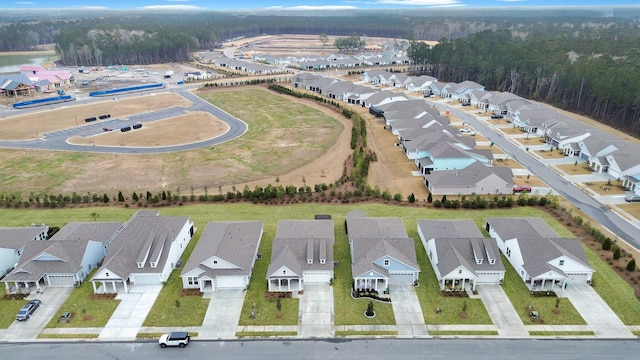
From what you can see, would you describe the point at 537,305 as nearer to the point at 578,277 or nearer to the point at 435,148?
the point at 578,277

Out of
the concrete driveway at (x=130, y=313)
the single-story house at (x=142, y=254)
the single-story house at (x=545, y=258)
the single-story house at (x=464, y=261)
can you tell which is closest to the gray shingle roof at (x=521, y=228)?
the single-story house at (x=545, y=258)

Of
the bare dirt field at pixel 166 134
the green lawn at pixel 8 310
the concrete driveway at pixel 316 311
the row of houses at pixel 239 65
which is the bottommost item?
the green lawn at pixel 8 310

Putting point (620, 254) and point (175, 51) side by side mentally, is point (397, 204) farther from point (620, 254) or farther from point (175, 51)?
point (175, 51)

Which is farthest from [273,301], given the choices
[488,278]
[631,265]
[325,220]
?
[631,265]

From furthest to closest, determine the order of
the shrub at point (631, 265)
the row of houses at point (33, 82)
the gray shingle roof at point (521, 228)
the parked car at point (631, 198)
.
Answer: the row of houses at point (33, 82) → the parked car at point (631, 198) → the gray shingle roof at point (521, 228) → the shrub at point (631, 265)

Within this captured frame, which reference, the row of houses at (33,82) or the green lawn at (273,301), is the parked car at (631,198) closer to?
the green lawn at (273,301)

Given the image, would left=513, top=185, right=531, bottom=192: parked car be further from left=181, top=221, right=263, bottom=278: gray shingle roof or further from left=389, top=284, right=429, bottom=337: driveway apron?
left=181, top=221, right=263, bottom=278: gray shingle roof
